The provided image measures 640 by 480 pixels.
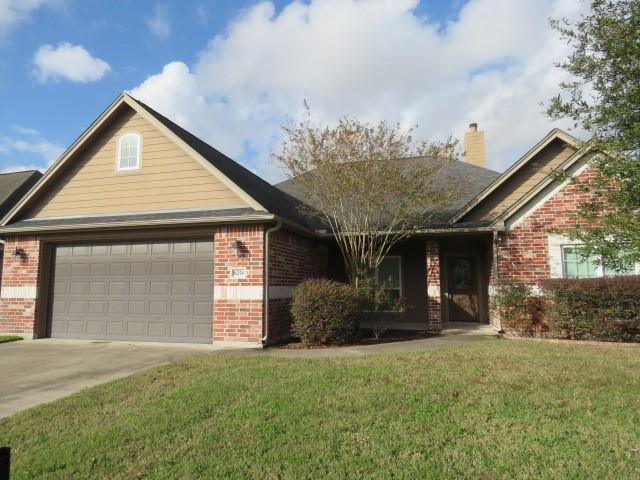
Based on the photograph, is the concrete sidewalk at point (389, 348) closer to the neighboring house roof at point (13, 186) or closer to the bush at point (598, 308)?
the bush at point (598, 308)

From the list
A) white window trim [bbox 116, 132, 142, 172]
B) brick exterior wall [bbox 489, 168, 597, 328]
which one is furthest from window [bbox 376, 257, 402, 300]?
white window trim [bbox 116, 132, 142, 172]

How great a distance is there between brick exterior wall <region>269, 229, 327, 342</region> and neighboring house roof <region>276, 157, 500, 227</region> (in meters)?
1.65

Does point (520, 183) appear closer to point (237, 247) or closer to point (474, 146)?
point (474, 146)

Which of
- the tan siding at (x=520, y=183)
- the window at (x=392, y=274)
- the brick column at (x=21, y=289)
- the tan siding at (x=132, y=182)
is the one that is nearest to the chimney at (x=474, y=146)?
the tan siding at (x=520, y=183)

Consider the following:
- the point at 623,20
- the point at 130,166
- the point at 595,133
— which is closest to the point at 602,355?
the point at 595,133

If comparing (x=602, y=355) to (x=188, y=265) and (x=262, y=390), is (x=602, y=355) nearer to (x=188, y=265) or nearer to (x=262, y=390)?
(x=262, y=390)

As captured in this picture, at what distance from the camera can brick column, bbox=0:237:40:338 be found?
11.3m

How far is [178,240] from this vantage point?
1061 cm

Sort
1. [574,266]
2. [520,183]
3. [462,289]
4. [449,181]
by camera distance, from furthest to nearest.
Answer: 1. [462,289]
2. [449,181]
3. [520,183]
4. [574,266]

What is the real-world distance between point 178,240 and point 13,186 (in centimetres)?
1390

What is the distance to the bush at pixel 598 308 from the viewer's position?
346 inches

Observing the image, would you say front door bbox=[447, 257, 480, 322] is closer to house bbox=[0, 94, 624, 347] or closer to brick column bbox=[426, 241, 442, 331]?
house bbox=[0, 94, 624, 347]

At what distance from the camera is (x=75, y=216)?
11477mm

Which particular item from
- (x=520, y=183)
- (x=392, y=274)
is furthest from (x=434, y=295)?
(x=520, y=183)
